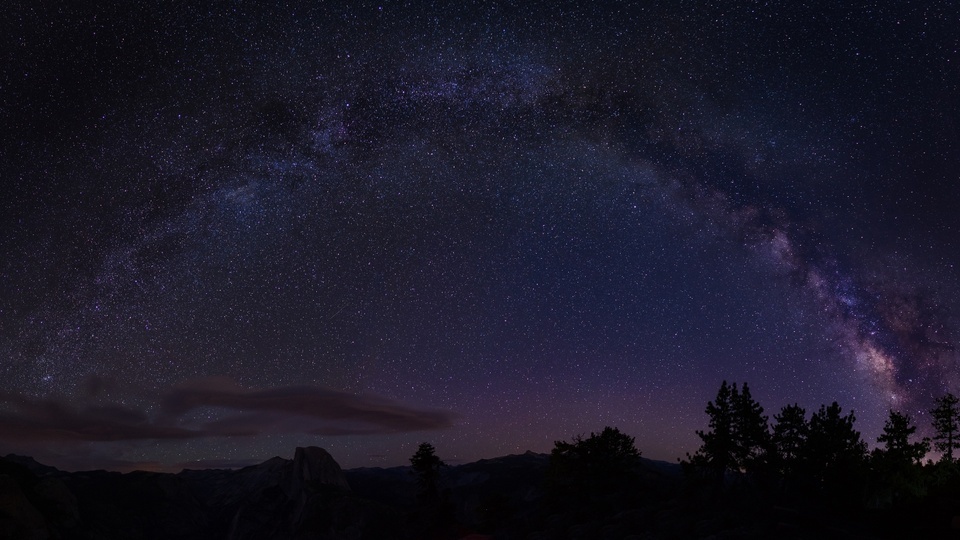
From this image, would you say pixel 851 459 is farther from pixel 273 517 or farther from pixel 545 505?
pixel 273 517

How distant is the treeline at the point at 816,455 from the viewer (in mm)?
49969

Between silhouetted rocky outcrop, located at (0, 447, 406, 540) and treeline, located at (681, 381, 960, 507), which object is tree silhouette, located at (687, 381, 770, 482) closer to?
treeline, located at (681, 381, 960, 507)

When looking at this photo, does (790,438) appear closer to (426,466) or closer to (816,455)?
(816,455)

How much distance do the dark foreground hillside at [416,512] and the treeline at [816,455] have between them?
2.06 m

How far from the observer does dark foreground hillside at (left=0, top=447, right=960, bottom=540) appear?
45.9m

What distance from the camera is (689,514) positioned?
50406 millimetres

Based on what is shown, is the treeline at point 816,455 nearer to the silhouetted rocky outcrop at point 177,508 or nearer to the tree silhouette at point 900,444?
the tree silhouette at point 900,444

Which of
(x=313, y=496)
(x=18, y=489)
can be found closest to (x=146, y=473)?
(x=313, y=496)

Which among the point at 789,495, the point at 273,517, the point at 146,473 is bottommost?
the point at 273,517

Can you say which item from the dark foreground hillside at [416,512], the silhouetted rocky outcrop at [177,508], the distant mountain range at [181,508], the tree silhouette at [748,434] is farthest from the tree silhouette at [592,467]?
the silhouetted rocky outcrop at [177,508]

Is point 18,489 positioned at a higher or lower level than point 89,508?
higher

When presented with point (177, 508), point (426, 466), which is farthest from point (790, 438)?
point (177, 508)

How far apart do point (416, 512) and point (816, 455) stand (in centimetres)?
5857

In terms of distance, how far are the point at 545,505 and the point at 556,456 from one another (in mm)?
Result: 6411
